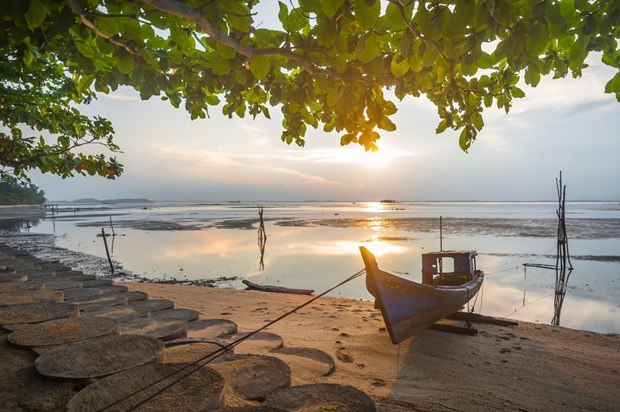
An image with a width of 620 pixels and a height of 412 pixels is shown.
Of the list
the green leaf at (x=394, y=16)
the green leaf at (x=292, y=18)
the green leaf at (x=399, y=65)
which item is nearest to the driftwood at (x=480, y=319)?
the green leaf at (x=399, y=65)

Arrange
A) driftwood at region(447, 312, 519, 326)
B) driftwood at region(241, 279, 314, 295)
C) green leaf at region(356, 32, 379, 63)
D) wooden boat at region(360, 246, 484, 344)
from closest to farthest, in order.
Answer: green leaf at region(356, 32, 379, 63)
wooden boat at region(360, 246, 484, 344)
driftwood at region(447, 312, 519, 326)
driftwood at region(241, 279, 314, 295)

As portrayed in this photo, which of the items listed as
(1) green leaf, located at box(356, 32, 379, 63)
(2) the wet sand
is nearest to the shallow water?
(2) the wet sand

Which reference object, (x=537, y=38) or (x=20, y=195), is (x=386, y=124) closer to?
(x=537, y=38)

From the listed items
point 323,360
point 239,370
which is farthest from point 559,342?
point 239,370

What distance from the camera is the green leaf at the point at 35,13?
1709mm

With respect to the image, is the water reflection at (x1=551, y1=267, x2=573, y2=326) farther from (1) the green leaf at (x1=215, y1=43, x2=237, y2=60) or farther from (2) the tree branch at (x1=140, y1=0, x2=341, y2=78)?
(1) the green leaf at (x1=215, y1=43, x2=237, y2=60)

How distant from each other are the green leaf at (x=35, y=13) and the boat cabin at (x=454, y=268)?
333 inches

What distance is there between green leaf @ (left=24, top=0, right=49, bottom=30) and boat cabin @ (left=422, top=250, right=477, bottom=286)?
27.7 ft

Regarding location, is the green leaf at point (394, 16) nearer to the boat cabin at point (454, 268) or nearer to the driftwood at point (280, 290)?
the boat cabin at point (454, 268)

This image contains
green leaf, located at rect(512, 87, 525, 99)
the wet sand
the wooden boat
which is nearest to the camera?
green leaf, located at rect(512, 87, 525, 99)

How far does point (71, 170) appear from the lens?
793 cm

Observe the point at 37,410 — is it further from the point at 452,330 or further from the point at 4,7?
the point at 452,330

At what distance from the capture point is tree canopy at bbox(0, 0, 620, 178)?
69.2 inches

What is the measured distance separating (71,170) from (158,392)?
7.94 m
